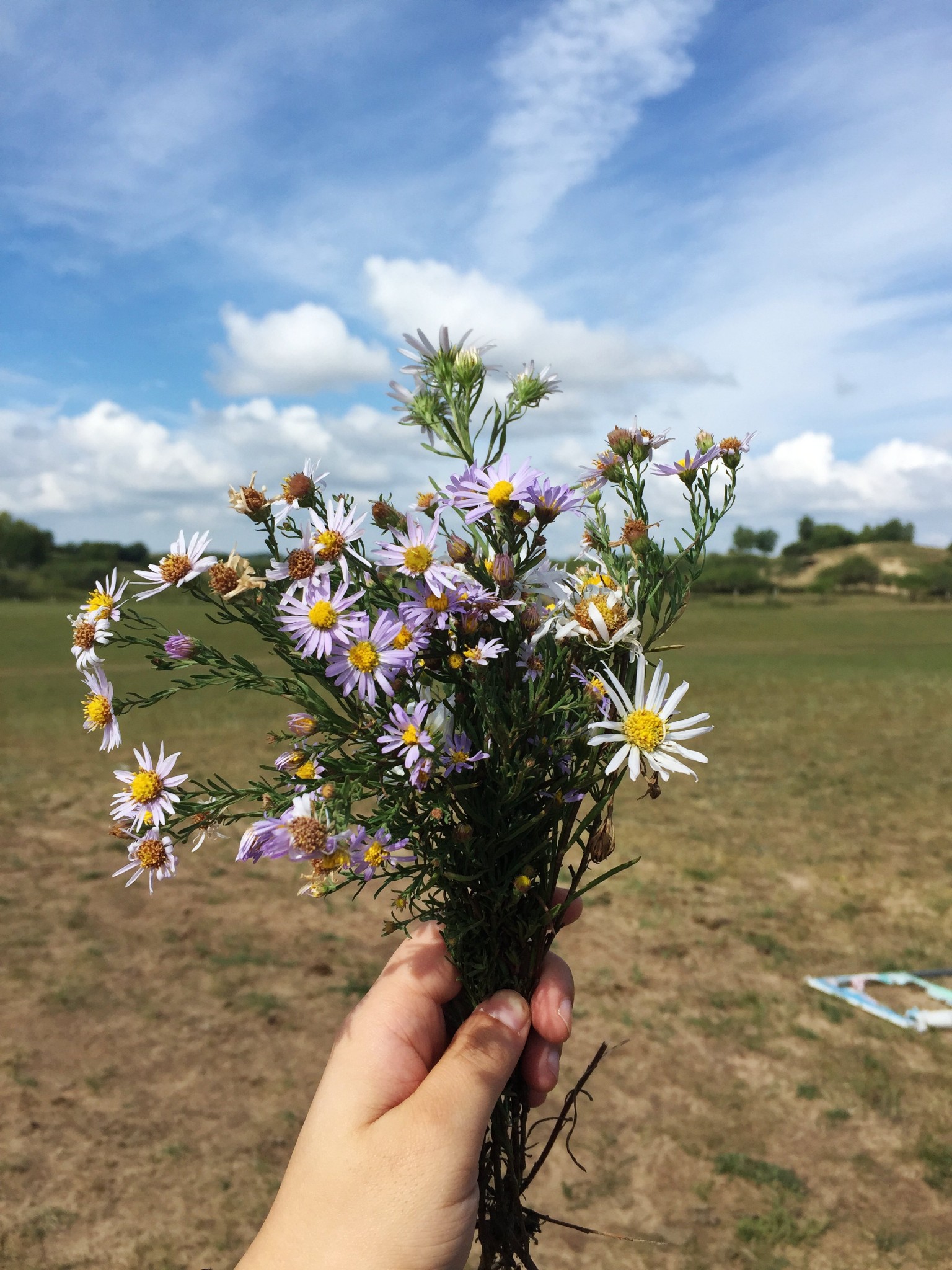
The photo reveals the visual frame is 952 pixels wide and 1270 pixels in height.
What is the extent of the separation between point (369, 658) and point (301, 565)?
0.68 feet

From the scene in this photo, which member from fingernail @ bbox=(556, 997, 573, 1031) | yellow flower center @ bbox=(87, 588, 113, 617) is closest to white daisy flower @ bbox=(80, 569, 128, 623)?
yellow flower center @ bbox=(87, 588, 113, 617)

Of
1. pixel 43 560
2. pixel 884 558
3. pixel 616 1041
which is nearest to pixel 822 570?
pixel 884 558

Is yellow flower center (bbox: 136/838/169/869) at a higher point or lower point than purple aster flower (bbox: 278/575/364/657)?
lower

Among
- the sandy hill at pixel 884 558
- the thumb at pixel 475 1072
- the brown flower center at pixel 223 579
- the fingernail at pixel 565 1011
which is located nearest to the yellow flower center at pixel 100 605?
the brown flower center at pixel 223 579

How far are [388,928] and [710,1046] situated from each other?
170 inches

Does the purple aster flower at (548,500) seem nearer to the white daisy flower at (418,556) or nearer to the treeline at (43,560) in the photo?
the white daisy flower at (418,556)

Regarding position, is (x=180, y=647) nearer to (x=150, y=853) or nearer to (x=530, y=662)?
(x=150, y=853)

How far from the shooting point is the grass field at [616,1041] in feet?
13.1

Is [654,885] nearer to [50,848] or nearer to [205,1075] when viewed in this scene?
[205,1075]

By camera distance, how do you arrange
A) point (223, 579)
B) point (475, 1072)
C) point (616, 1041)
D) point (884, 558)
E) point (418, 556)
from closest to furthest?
1. point (223, 579)
2. point (418, 556)
3. point (475, 1072)
4. point (616, 1041)
5. point (884, 558)

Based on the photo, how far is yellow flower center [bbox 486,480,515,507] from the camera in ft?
4.92

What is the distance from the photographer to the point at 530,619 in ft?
5.15

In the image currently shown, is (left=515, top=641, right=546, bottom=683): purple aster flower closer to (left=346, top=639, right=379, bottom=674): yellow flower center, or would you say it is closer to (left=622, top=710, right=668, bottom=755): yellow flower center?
(left=622, top=710, right=668, bottom=755): yellow flower center

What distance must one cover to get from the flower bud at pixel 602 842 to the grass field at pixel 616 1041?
3.25 m
